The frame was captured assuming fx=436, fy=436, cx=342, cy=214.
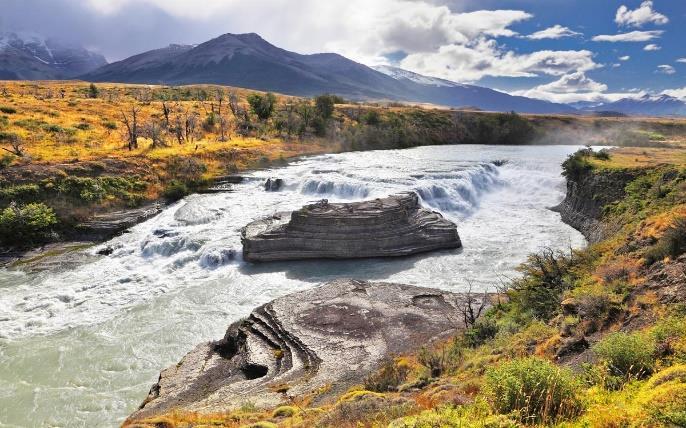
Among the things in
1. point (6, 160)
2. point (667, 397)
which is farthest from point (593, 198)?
point (6, 160)

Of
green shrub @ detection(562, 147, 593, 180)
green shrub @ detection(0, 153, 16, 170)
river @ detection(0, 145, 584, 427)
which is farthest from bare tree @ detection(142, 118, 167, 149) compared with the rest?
green shrub @ detection(562, 147, 593, 180)

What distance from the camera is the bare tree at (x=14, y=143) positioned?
40156mm

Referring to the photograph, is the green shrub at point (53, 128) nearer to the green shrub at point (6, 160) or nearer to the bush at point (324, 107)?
the green shrub at point (6, 160)

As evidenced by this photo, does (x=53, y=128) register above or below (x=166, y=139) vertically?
above

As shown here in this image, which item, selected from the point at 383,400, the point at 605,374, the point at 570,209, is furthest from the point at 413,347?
the point at 570,209

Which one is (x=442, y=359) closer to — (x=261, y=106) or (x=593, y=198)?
(x=593, y=198)

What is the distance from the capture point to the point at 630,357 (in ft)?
25.6

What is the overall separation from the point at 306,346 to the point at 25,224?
88.6 ft

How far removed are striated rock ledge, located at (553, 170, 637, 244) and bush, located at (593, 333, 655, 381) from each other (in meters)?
23.0

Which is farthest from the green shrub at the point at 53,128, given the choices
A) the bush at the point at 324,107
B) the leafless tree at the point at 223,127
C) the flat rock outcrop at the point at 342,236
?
the bush at the point at 324,107

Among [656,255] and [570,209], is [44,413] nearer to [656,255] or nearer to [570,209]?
[656,255]

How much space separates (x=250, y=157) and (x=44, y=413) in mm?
43826

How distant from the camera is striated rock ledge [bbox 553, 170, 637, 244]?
31062 millimetres

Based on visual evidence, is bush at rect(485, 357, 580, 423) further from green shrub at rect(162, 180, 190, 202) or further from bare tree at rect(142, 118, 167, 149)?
bare tree at rect(142, 118, 167, 149)
